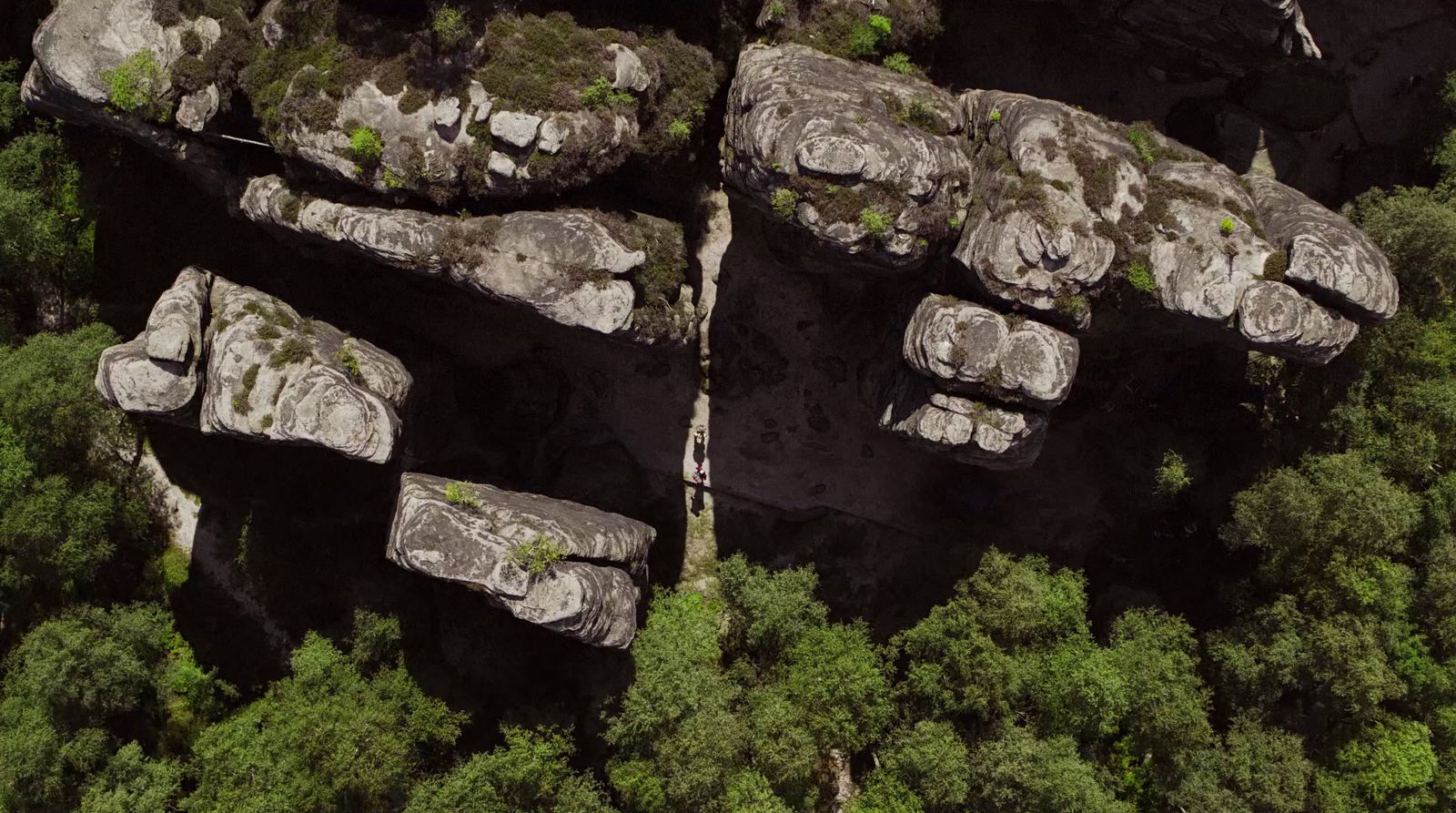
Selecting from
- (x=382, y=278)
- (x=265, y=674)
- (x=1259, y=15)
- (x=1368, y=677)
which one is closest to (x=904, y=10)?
(x=1259, y=15)

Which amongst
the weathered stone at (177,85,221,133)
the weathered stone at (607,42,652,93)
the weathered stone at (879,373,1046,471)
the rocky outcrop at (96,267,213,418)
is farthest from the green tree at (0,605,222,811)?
the weathered stone at (879,373,1046,471)

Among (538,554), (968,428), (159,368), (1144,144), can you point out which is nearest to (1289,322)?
(1144,144)

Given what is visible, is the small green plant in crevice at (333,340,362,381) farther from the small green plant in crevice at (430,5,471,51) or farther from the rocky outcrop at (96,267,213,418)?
the small green plant in crevice at (430,5,471,51)

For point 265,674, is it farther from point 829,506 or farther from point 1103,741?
point 1103,741

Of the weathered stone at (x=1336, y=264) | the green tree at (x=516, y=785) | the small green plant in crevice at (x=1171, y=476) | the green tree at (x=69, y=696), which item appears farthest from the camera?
the small green plant in crevice at (x=1171, y=476)

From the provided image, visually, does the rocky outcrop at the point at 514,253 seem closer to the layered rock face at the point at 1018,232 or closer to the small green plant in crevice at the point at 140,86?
the layered rock face at the point at 1018,232

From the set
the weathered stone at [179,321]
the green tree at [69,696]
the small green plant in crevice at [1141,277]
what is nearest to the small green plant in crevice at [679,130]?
the small green plant in crevice at [1141,277]

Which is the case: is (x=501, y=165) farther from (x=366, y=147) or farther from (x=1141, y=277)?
(x=1141, y=277)
